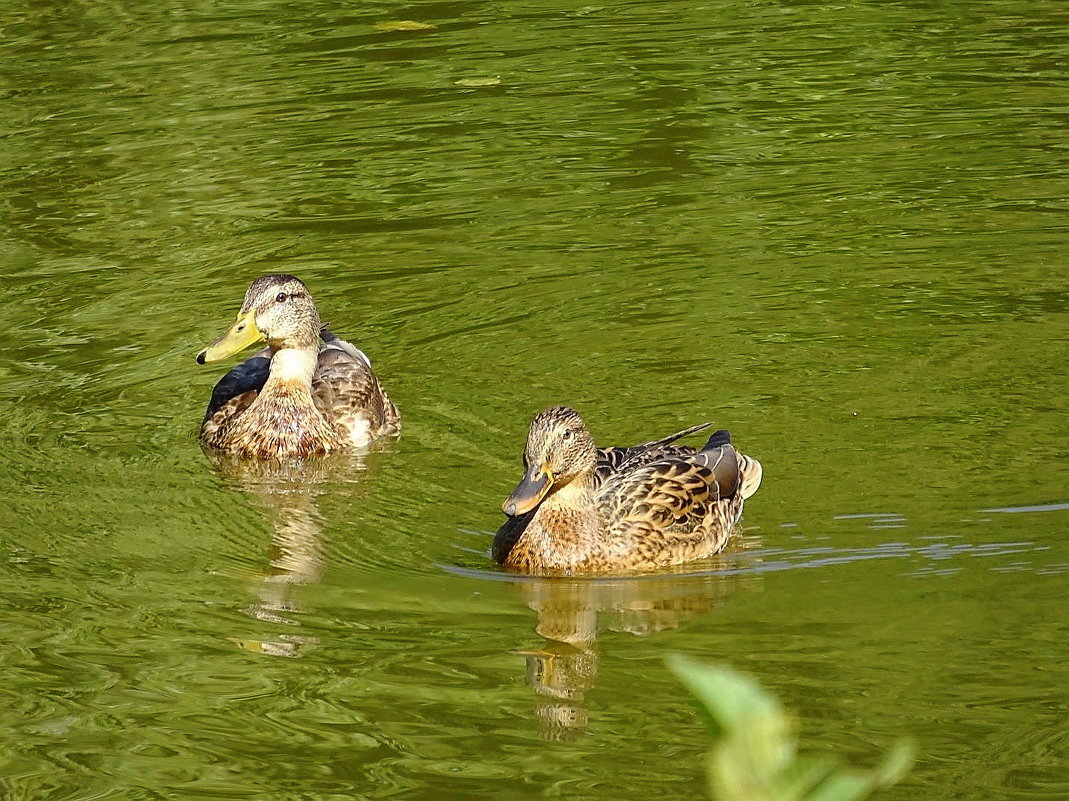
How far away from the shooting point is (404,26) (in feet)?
60.3

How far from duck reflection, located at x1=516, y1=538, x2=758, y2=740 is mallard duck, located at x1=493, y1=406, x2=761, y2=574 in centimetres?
11

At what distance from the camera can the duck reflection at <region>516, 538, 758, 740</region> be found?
229 inches

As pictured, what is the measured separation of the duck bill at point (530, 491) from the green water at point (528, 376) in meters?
0.44

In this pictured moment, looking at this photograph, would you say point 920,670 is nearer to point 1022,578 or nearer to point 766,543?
point 1022,578

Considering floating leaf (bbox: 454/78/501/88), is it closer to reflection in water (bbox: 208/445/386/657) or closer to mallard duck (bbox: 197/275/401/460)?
mallard duck (bbox: 197/275/401/460)

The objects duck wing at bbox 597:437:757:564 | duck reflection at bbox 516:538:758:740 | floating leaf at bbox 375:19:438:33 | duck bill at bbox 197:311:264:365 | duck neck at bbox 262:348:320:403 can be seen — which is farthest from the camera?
floating leaf at bbox 375:19:438:33

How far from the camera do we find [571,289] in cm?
1110

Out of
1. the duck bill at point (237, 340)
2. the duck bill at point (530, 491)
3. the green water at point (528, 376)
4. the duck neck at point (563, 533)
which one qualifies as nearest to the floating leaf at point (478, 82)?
the green water at point (528, 376)

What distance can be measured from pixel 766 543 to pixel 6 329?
593 cm

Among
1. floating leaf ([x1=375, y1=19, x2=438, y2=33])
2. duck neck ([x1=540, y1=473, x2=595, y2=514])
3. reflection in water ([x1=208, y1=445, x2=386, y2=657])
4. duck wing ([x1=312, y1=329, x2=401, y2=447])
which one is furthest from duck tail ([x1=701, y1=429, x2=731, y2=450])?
floating leaf ([x1=375, y1=19, x2=438, y2=33])

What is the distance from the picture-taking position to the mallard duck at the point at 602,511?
24.0 feet

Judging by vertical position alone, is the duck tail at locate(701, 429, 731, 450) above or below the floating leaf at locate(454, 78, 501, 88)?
below

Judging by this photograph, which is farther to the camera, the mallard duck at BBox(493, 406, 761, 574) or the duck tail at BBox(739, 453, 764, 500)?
the duck tail at BBox(739, 453, 764, 500)

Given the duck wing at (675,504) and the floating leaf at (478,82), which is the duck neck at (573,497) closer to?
the duck wing at (675,504)
